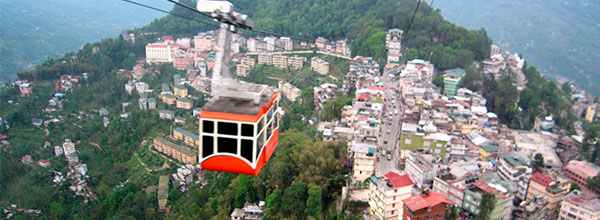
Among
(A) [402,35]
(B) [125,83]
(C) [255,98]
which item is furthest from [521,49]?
(C) [255,98]

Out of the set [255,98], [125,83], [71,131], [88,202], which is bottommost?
[88,202]

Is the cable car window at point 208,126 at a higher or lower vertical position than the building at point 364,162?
higher

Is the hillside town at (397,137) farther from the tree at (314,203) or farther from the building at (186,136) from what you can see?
the tree at (314,203)

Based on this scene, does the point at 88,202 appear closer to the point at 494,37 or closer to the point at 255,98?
the point at 255,98

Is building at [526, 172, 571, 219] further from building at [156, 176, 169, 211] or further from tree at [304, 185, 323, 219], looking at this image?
building at [156, 176, 169, 211]

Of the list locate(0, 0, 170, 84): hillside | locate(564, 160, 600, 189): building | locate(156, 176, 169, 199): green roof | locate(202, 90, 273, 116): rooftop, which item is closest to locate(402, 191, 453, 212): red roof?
locate(202, 90, 273, 116): rooftop

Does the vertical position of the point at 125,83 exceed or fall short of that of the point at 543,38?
it falls short

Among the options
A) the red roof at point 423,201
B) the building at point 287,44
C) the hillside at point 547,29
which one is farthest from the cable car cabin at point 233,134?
the hillside at point 547,29
